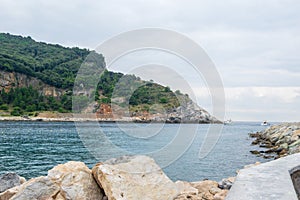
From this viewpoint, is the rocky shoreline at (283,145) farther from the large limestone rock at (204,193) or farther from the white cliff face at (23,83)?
the white cliff face at (23,83)

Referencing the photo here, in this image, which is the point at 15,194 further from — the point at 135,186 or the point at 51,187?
the point at 135,186

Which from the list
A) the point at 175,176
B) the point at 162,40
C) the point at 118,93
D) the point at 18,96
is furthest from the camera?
the point at 18,96

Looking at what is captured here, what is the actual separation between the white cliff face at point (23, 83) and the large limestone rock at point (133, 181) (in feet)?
312

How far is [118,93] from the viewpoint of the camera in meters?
11.3

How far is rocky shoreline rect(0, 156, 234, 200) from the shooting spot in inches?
253

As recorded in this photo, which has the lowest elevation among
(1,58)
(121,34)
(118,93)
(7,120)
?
(7,120)

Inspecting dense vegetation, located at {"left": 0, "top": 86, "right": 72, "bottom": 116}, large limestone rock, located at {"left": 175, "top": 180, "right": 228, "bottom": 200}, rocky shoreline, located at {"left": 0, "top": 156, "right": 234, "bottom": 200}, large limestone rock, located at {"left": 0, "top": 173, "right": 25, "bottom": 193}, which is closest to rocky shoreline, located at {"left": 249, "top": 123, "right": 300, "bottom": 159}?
large limestone rock, located at {"left": 175, "top": 180, "right": 228, "bottom": 200}

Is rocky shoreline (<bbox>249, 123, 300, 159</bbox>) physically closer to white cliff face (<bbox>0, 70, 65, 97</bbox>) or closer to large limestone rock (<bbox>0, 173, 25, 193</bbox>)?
large limestone rock (<bbox>0, 173, 25, 193</bbox>)

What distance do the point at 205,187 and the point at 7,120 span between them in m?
92.9

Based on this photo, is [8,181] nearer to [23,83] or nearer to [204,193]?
[204,193]

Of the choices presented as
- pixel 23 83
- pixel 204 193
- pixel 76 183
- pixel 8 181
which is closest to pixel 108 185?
pixel 76 183

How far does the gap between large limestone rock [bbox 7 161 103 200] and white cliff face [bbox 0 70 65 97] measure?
311 ft

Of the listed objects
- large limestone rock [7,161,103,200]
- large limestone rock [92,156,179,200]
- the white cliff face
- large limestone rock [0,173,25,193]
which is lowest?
large limestone rock [0,173,25,193]

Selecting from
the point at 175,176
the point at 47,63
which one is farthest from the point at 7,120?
the point at 175,176
